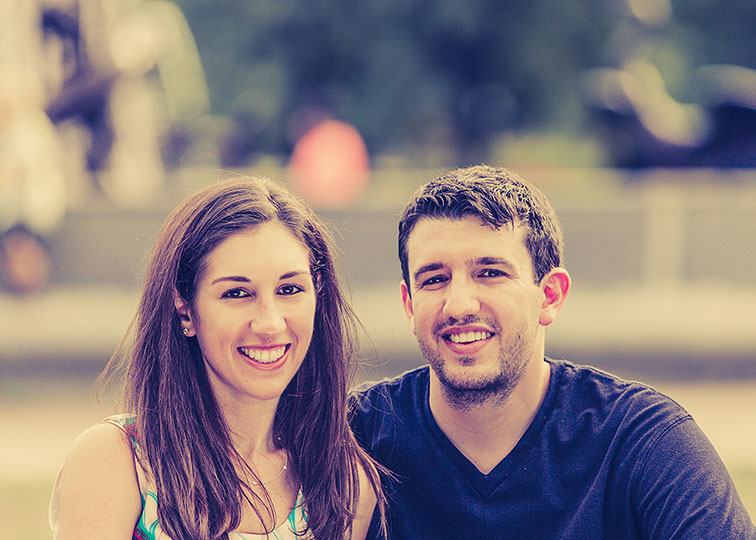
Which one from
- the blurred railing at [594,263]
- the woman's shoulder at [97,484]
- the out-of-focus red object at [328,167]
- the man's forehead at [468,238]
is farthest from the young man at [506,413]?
the out-of-focus red object at [328,167]

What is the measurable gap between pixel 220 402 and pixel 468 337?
73cm

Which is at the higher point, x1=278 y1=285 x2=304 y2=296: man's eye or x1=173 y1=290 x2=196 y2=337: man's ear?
x1=278 y1=285 x2=304 y2=296: man's eye

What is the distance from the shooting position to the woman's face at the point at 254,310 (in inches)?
111

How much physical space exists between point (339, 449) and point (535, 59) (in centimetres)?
1434

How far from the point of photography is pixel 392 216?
403 inches

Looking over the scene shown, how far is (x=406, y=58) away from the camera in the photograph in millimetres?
16781

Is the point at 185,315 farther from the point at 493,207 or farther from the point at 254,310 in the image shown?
the point at 493,207

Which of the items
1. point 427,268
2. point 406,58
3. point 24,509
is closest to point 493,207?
point 427,268

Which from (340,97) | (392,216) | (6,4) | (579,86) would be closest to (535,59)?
(579,86)

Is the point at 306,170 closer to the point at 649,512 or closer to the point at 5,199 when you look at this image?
the point at 5,199

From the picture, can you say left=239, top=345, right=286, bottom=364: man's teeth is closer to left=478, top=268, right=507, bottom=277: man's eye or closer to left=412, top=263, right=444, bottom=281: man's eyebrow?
left=412, top=263, right=444, bottom=281: man's eyebrow

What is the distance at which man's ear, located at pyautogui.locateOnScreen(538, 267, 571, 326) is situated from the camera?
10.2ft

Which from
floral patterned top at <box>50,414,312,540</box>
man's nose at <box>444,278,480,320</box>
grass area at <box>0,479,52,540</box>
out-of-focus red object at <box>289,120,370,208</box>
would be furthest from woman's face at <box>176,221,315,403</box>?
out-of-focus red object at <box>289,120,370,208</box>

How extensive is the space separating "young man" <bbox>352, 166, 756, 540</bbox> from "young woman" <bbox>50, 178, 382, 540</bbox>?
0.23 metres
